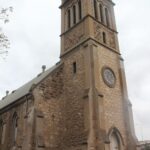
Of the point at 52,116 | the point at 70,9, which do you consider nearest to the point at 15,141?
the point at 52,116

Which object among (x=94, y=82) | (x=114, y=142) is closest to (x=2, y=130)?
(x=94, y=82)

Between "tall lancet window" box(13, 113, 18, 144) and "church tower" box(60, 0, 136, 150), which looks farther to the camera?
"tall lancet window" box(13, 113, 18, 144)

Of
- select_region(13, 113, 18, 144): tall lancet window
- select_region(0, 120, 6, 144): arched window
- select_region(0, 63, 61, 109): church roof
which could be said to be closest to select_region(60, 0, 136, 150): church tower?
select_region(0, 63, 61, 109): church roof

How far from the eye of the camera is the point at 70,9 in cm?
2808

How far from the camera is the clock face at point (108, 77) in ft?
73.8

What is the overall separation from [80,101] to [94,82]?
213 centimetres

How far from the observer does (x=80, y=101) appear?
69.7 feet

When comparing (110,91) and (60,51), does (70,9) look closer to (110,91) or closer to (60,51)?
(60,51)

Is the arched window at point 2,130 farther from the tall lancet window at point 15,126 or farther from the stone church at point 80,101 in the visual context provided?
the tall lancet window at point 15,126

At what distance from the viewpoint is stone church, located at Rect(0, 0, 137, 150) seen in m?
19.4

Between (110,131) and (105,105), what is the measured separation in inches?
87.7

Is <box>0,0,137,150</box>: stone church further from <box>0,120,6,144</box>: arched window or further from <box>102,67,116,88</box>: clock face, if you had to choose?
<box>0,120,6,144</box>: arched window

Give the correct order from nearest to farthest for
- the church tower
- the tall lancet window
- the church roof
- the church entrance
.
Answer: the church tower → the church entrance → the tall lancet window → the church roof

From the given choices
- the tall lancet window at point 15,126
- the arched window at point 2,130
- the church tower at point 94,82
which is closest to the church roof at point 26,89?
the tall lancet window at point 15,126
